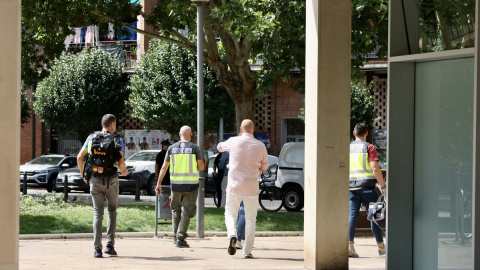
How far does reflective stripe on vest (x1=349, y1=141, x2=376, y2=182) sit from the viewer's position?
11.6 metres

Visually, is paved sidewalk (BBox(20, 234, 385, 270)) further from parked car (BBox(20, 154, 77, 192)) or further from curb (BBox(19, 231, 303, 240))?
parked car (BBox(20, 154, 77, 192))

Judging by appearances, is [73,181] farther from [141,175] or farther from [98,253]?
[98,253]

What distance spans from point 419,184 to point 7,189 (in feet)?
14.2

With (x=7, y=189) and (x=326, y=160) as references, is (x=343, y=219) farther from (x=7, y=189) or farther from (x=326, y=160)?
(x=7, y=189)

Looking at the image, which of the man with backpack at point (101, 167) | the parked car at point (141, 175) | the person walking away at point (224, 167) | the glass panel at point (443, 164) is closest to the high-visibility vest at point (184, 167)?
the man with backpack at point (101, 167)

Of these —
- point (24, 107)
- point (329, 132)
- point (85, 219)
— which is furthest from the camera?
point (24, 107)

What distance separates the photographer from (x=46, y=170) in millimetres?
29406

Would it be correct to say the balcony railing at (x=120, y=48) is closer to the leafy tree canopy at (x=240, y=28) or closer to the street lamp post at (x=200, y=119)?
the leafy tree canopy at (x=240, y=28)

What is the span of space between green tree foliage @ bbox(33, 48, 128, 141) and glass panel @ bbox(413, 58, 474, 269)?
109 feet

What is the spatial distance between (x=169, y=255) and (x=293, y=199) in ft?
32.4

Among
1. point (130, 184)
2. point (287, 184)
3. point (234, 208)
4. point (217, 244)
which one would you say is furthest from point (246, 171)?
point (130, 184)

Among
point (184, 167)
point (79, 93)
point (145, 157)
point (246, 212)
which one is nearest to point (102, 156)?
point (184, 167)

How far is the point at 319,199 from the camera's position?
966cm

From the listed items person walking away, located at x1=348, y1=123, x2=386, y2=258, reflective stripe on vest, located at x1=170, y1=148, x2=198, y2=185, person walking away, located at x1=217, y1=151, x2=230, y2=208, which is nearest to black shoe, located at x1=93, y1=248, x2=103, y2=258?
reflective stripe on vest, located at x1=170, y1=148, x2=198, y2=185
